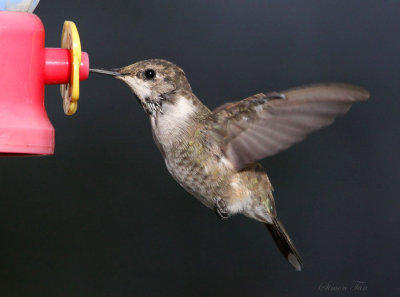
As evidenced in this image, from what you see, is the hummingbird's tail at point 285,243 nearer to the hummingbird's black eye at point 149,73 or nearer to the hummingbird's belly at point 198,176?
the hummingbird's belly at point 198,176

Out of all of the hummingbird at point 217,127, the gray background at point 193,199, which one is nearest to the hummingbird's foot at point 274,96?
the hummingbird at point 217,127

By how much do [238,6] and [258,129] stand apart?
169cm

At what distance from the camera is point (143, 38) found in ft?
9.68

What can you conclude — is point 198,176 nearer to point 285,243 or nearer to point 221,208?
point 221,208

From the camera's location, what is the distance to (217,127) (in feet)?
5.15

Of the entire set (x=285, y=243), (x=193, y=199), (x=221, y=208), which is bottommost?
(x=193, y=199)


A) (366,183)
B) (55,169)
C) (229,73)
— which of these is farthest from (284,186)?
(55,169)

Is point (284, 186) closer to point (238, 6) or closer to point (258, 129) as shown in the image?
point (238, 6)

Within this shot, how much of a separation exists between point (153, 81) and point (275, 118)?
11.8 inches

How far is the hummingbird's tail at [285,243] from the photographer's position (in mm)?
1850

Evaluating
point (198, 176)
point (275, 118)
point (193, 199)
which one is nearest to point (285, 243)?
point (198, 176)

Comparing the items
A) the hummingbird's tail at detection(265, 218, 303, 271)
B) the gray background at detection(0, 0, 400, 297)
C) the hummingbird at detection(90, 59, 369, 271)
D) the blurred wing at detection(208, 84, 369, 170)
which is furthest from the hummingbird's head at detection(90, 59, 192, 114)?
the gray background at detection(0, 0, 400, 297)

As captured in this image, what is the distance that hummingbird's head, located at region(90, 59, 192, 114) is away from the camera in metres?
1.46

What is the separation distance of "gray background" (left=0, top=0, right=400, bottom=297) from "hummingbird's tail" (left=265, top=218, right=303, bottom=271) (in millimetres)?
1108
